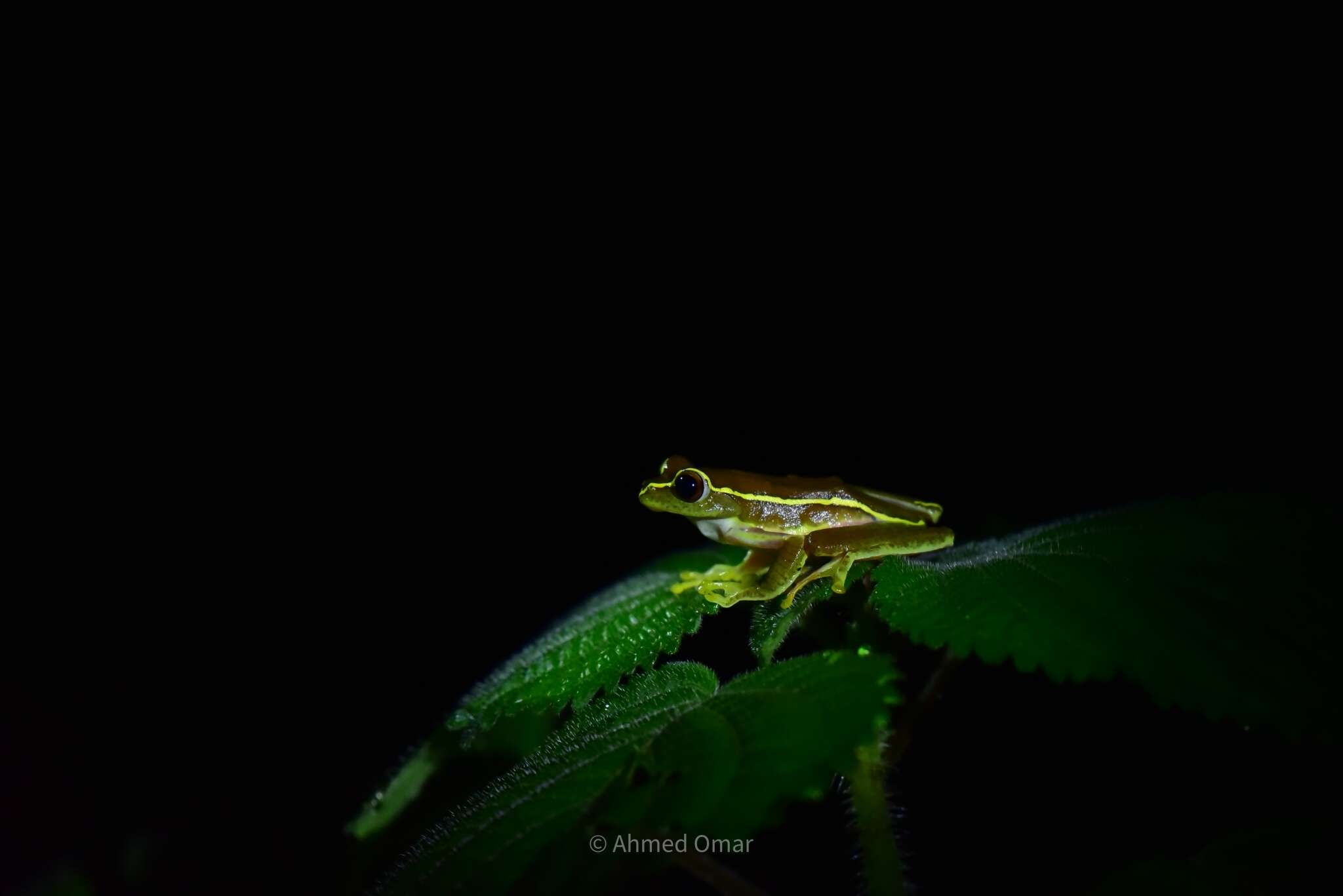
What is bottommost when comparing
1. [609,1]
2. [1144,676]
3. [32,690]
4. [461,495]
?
[32,690]

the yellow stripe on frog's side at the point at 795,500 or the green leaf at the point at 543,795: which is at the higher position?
the yellow stripe on frog's side at the point at 795,500

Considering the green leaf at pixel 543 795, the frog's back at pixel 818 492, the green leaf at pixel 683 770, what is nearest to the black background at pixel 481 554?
the frog's back at pixel 818 492

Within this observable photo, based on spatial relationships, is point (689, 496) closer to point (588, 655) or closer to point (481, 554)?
point (588, 655)

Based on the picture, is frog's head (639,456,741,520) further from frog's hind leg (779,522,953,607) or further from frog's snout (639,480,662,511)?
frog's hind leg (779,522,953,607)

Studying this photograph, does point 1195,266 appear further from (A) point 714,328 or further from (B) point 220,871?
(B) point 220,871

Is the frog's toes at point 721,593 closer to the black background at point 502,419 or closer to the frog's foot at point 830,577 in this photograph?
the frog's foot at point 830,577

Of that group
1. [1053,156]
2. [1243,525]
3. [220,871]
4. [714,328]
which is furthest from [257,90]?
[1243,525]

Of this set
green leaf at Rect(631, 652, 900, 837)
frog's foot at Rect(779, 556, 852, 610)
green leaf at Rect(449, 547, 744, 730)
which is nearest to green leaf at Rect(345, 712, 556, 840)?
green leaf at Rect(449, 547, 744, 730)
